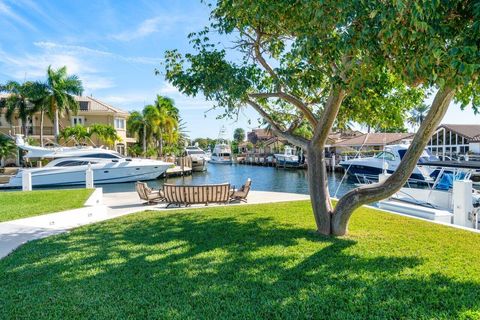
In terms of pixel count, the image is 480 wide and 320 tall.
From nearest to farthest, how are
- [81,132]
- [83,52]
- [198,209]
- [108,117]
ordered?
[198,209] < [83,52] < [81,132] < [108,117]

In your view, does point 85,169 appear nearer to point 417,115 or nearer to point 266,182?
point 266,182

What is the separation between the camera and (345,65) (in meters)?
6.60

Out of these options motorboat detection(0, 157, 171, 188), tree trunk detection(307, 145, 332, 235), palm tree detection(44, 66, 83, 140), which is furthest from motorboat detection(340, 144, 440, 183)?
palm tree detection(44, 66, 83, 140)

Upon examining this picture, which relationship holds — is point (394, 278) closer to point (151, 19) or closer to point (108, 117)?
point (151, 19)

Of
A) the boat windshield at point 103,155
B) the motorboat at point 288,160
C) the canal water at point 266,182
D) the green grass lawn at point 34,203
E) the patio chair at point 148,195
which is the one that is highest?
the boat windshield at point 103,155

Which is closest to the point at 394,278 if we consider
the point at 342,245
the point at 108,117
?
the point at 342,245

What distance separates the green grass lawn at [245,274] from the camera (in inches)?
169

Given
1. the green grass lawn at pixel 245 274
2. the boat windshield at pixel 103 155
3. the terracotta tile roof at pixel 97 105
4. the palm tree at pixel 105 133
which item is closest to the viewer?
the green grass lawn at pixel 245 274

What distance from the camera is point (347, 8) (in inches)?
208

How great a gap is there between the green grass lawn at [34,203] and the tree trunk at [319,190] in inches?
336

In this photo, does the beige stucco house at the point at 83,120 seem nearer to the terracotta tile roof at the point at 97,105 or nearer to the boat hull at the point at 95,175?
the terracotta tile roof at the point at 97,105

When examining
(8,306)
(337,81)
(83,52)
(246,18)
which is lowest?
(8,306)

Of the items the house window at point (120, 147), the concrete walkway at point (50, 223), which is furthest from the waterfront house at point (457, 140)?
the house window at point (120, 147)

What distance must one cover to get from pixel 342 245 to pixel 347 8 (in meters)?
4.56
